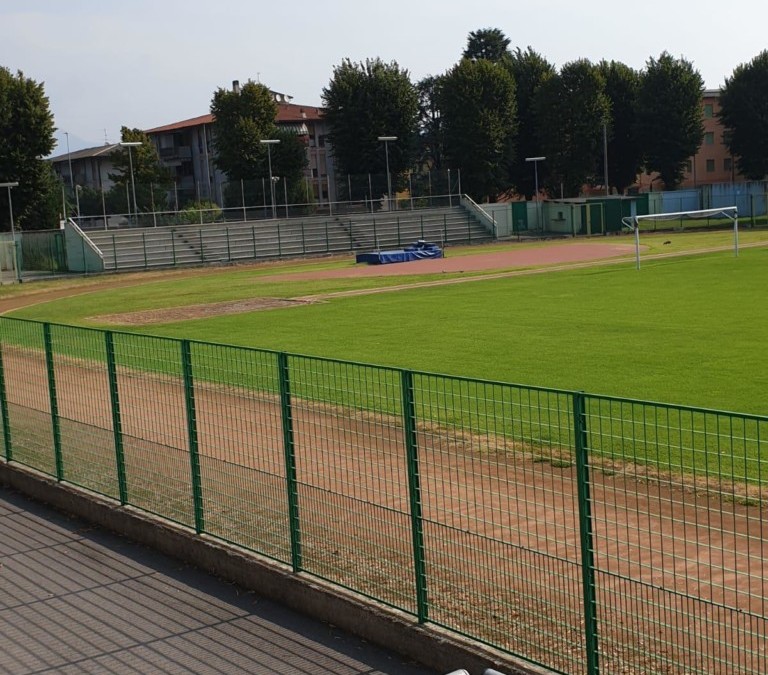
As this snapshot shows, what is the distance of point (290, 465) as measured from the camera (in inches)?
325

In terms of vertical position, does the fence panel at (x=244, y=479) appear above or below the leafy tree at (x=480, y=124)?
below

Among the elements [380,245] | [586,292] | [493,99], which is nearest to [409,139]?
[493,99]

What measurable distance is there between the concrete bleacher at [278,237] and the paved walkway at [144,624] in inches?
2168

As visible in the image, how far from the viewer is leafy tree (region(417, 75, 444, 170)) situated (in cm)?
11488

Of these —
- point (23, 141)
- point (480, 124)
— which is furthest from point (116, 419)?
point (480, 124)

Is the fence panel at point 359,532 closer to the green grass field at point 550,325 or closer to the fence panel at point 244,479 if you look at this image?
the fence panel at point 244,479

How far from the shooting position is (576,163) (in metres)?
90.3

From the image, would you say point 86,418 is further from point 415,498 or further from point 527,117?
point 527,117

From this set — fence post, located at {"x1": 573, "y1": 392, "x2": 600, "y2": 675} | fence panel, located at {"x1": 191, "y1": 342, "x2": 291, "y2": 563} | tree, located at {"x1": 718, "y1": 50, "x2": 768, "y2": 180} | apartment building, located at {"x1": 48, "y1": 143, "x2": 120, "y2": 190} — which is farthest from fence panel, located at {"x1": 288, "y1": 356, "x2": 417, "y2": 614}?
apartment building, located at {"x1": 48, "y1": 143, "x2": 120, "y2": 190}

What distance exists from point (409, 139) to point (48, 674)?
8616 cm

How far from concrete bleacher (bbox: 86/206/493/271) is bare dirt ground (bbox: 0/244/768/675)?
52.6m

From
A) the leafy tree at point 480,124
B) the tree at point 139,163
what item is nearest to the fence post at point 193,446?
the leafy tree at point 480,124

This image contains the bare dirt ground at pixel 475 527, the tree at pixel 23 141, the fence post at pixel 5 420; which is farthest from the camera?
the tree at pixel 23 141

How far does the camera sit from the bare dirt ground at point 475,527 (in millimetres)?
5938
